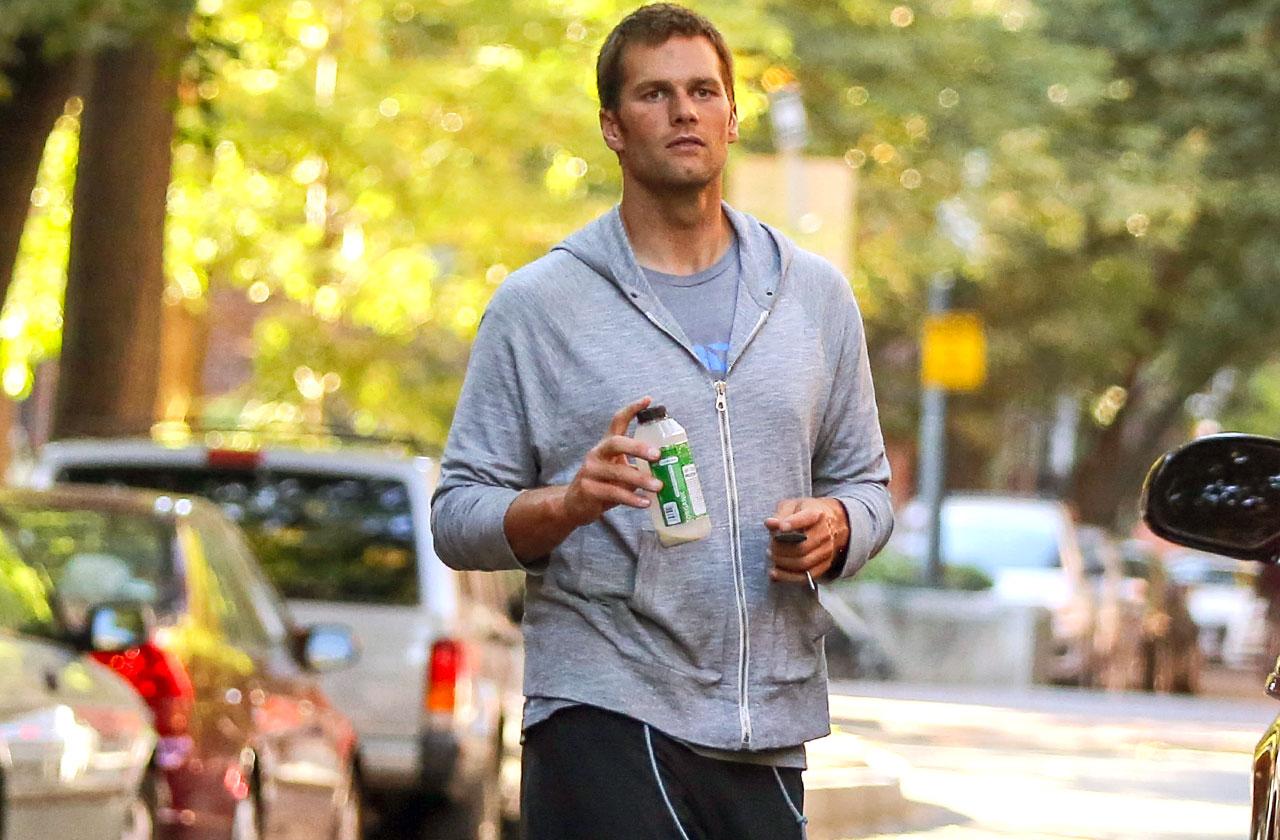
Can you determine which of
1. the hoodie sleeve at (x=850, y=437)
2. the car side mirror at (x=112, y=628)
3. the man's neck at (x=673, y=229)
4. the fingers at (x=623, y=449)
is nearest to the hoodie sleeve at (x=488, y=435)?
the man's neck at (x=673, y=229)

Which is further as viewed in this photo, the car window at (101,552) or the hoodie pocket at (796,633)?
the car window at (101,552)

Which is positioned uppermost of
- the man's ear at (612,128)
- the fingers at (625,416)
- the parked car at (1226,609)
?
the man's ear at (612,128)

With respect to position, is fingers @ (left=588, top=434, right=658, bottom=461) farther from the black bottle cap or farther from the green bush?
the green bush

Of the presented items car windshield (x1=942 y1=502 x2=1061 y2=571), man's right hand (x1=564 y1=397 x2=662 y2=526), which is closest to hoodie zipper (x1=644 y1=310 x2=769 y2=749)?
man's right hand (x1=564 y1=397 x2=662 y2=526)

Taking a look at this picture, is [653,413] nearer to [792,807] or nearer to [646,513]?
[646,513]

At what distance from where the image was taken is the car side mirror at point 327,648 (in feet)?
28.3

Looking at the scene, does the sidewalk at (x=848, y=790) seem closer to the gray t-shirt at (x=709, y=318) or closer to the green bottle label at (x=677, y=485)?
the gray t-shirt at (x=709, y=318)

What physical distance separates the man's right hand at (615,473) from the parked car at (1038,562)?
63.8 feet

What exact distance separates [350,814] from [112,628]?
7.18 ft

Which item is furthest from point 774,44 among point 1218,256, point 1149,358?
point 1149,358

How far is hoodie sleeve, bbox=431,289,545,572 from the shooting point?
4.14 metres

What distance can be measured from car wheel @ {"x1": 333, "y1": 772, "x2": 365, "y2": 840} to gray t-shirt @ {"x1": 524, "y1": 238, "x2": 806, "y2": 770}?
4.87 meters

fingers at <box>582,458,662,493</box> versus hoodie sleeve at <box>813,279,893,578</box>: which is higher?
hoodie sleeve at <box>813,279,893,578</box>

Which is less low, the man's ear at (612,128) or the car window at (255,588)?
the man's ear at (612,128)
